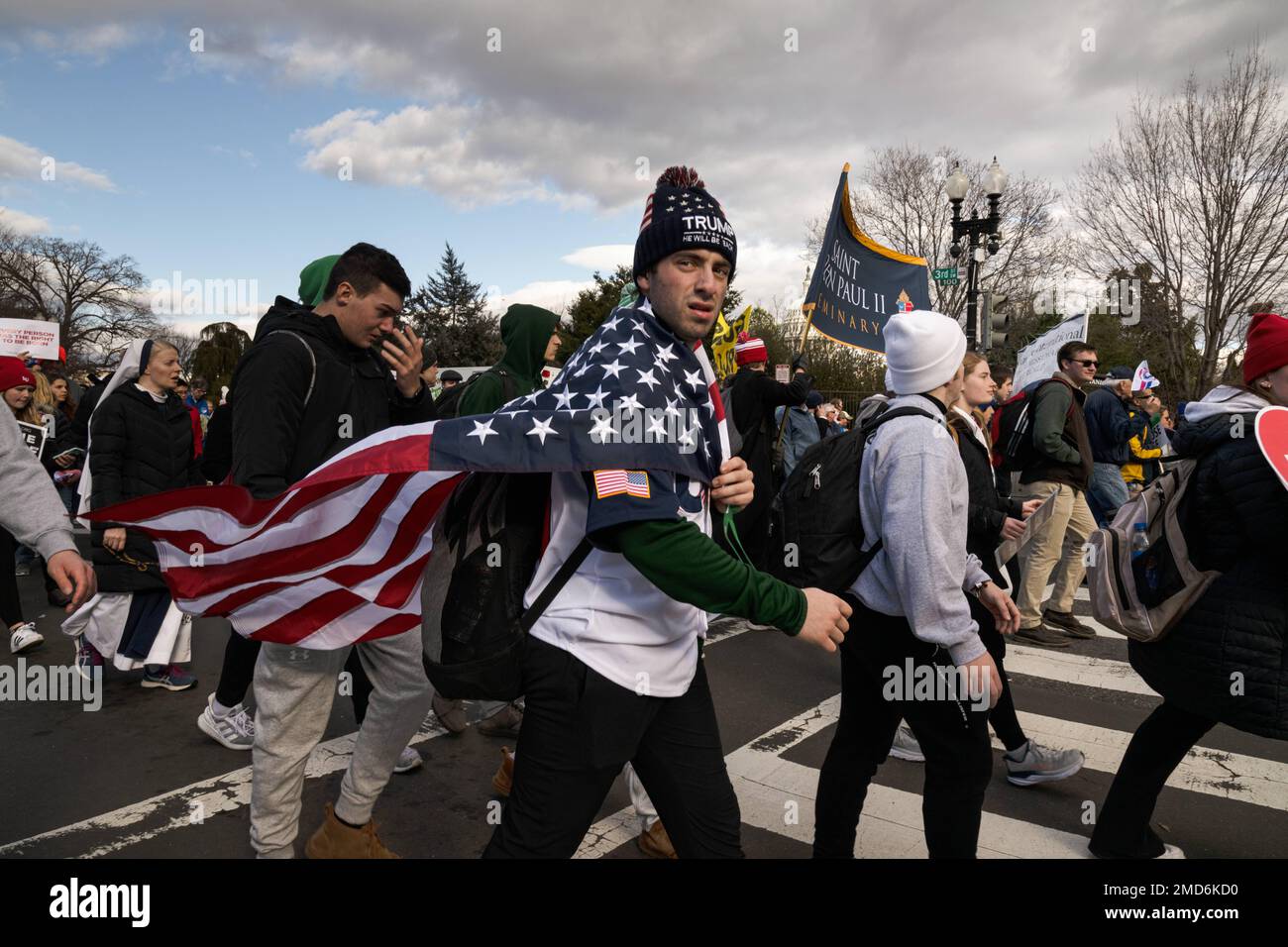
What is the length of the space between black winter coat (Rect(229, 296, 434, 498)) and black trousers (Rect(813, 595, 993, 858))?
195cm

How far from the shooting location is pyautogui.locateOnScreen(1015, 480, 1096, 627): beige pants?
6.95 metres

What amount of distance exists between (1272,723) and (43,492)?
4.01 metres

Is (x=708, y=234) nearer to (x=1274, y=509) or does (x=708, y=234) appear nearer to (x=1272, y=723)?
(x=1274, y=509)

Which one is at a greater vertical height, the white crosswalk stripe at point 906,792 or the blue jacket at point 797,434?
the blue jacket at point 797,434

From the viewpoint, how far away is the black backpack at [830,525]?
9.00 ft

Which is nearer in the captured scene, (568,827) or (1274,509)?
(568,827)

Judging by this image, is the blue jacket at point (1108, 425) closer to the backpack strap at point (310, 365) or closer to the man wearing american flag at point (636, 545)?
the man wearing american flag at point (636, 545)

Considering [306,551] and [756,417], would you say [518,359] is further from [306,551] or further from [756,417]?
[306,551]

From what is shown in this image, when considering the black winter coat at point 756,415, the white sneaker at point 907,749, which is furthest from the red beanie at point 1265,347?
the white sneaker at point 907,749

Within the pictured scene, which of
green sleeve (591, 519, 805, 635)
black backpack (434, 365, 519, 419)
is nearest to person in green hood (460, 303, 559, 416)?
black backpack (434, 365, 519, 419)

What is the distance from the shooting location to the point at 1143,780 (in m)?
3.21

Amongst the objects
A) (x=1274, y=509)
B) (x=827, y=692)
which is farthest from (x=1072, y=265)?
(x=1274, y=509)

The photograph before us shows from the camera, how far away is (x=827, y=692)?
18.1 feet

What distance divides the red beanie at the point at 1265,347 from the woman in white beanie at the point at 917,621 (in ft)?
3.43
